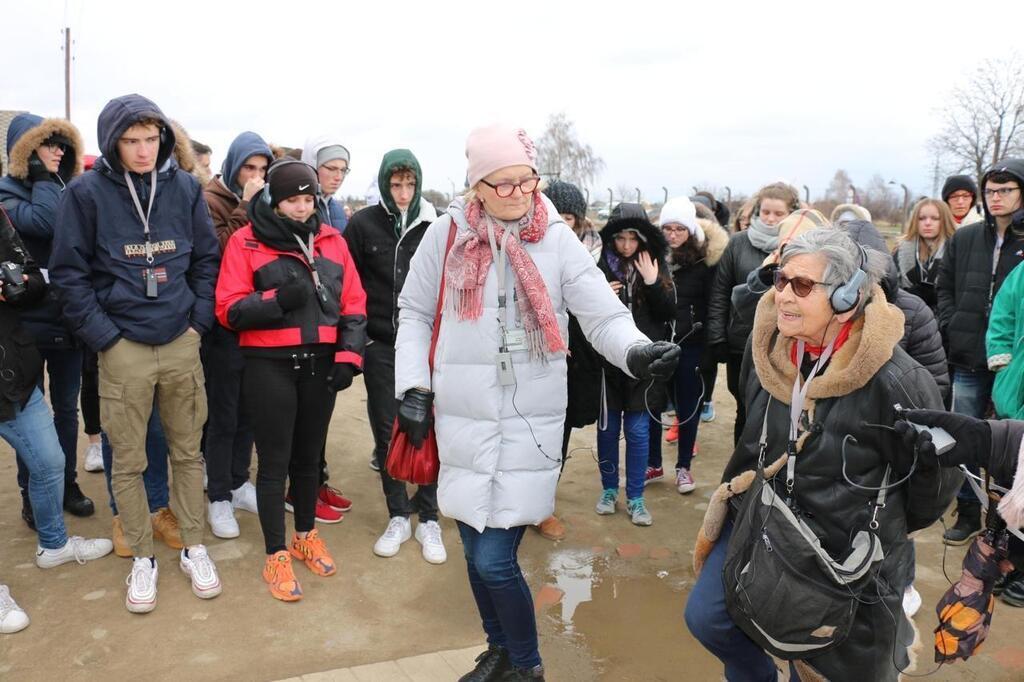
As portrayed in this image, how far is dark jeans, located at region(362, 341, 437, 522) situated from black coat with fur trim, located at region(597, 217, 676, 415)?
123 centimetres

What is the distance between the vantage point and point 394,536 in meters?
4.35

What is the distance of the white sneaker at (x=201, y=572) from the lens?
12.2 ft

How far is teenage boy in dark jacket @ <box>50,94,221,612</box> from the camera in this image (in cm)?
344

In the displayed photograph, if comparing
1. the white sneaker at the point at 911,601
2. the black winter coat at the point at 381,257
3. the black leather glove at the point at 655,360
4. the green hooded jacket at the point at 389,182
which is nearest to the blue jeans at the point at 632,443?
the black winter coat at the point at 381,257

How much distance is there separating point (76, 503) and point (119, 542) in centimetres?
69

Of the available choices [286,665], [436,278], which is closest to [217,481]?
[286,665]

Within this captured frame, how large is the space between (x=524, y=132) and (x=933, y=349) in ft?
6.19

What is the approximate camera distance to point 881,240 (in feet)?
10.2

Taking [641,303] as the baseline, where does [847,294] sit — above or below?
above

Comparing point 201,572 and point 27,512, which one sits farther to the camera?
point 27,512

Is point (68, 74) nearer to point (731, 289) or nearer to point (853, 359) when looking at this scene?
point (731, 289)

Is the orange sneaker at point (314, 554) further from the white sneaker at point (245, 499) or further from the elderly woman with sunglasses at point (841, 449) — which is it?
the elderly woman with sunglasses at point (841, 449)

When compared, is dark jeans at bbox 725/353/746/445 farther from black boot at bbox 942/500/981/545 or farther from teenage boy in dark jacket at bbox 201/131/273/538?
teenage boy in dark jacket at bbox 201/131/273/538

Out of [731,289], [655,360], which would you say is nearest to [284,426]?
[655,360]
